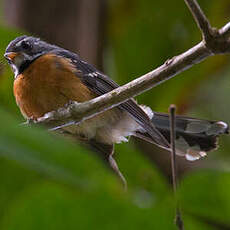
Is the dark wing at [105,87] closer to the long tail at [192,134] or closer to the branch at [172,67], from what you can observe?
the long tail at [192,134]

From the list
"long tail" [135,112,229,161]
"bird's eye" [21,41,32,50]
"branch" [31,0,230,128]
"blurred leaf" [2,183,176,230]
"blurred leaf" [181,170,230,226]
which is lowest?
"blurred leaf" [2,183,176,230]

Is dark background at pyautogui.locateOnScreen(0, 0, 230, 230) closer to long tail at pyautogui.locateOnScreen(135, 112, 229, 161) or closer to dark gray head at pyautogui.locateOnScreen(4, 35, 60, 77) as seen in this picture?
dark gray head at pyautogui.locateOnScreen(4, 35, 60, 77)

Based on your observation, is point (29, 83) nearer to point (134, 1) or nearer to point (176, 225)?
point (134, 1)

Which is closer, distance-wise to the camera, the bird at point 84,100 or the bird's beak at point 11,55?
the bird at point 84,100

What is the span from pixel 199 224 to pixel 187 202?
315 millimetres

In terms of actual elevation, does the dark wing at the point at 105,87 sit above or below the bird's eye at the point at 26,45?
below

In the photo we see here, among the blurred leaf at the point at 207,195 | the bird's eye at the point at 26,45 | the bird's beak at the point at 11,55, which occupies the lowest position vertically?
the blurred leaf at the point at 207,195

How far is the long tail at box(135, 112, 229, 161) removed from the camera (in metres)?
3.32

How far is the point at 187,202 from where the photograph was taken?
1.59 metres

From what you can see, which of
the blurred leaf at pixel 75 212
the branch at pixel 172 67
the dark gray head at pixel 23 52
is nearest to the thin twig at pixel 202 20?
the branch at pixel 172 67

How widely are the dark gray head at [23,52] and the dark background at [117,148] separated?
86 millimetres

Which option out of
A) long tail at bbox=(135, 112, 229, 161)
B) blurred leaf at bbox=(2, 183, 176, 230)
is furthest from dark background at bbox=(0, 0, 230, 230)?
long tail at bbox=(135, 112, 229, 161)

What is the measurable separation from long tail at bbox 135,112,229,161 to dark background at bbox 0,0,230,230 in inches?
9.9

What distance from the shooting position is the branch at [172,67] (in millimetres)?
1835
